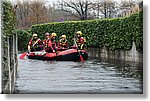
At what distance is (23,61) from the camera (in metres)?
6.54

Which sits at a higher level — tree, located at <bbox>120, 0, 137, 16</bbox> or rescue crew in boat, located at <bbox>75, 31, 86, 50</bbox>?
tree, located at <bbox>120, 0, 137, 16</bbox>

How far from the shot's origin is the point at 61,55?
6.55 meters

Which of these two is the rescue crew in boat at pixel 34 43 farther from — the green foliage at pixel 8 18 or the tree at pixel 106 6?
the tree at pixel 106 6

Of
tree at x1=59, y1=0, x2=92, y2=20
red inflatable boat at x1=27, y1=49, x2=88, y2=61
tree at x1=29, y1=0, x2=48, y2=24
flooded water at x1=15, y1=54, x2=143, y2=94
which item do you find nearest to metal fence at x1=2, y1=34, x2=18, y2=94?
flooded water at x1=15, y1=54, x2=143, y2=94

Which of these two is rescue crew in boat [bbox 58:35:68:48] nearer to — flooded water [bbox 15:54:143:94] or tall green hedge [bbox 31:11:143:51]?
tall green hedge [bbox 31:11:143:51]

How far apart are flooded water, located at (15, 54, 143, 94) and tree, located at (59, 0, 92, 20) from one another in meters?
0.54

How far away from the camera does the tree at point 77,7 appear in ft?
21.4

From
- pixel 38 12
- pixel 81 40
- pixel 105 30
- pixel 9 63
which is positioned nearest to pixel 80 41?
pixel 81 40

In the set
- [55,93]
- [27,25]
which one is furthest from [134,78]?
[27,25]

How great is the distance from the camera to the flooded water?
20.9 feet

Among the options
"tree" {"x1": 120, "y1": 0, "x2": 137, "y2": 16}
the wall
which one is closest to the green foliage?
the wall

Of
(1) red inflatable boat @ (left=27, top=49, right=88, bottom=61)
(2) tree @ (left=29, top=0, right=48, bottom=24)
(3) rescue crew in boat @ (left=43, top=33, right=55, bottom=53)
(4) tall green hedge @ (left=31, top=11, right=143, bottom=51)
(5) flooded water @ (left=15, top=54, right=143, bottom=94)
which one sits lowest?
(5) flooded water @ (left=15, top=54, right=143, bottom=94)

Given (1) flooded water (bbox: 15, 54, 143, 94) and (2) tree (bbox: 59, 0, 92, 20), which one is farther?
(2) tree (bbox: 59, 0, 92, 20)

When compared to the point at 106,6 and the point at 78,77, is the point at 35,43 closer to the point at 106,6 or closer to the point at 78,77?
the point at 78,77
